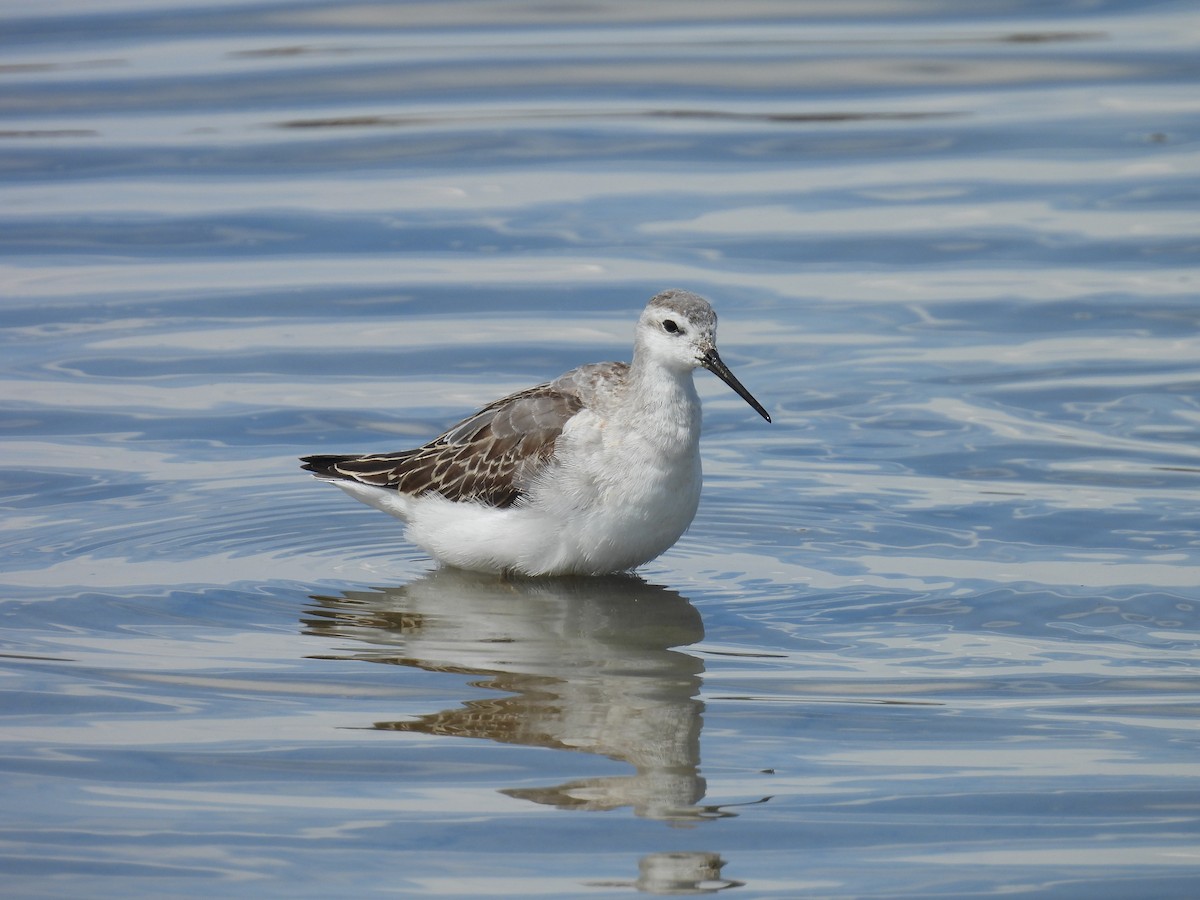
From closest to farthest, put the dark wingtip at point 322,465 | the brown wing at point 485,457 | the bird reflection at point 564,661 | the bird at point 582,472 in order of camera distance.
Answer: the bird reflection at point 564,661
the bird at point 582,472
the brown wing at point 485,457
the dark wingtip at point 322,465

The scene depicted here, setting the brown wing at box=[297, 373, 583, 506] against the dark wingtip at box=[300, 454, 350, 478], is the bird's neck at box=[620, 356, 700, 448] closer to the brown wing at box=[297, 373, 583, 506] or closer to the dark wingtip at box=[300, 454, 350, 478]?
the brown wing at box=[297, 373, 583, 506]

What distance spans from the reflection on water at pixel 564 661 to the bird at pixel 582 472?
231 mm

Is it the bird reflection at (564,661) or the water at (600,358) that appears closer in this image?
the water at (600,358)

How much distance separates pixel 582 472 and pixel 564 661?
1391mm

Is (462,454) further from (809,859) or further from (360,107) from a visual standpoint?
(360,107)

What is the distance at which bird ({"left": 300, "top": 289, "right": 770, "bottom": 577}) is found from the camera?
9.58 m

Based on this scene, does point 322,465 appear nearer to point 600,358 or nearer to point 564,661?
point 564,661

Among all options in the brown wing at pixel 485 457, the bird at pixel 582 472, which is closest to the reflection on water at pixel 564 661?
the bird at pixel 582 472

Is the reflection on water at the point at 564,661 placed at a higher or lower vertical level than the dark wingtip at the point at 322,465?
Answer: lower

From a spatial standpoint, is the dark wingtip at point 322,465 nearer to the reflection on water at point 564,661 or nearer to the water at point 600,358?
the water at point 600,358

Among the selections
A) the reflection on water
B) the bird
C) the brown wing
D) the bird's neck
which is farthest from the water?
the bird's neck

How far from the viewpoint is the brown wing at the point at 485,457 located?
9961 mm

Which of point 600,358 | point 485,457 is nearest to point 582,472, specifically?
point 485,457

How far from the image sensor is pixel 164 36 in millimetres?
21562
